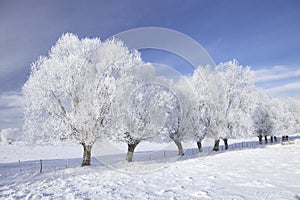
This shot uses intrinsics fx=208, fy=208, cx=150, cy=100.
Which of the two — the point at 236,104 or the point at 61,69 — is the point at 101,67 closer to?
the point at 61,69

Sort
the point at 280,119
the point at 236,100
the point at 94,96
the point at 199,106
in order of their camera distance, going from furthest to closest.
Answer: the point at 280,119
the point at 236,100
the point at 199,106
the point at 94,96

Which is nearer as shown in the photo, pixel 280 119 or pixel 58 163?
pixel 58 163

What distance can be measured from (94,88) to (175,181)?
9.76 m

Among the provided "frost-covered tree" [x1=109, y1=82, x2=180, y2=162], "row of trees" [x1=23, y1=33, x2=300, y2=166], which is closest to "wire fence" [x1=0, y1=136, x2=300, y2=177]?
"row of trees" [x1=23, y1=33, x2=300, y2=166]

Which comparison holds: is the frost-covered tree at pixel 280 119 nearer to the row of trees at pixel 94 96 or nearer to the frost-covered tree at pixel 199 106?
the frost-covered tree at pixel 199 106

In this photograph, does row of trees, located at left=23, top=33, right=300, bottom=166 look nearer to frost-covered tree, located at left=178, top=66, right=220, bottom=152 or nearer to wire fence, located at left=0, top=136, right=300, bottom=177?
frost-covered tree, located at left=178, top=66, right=220, bottom=152

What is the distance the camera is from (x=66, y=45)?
17469 mm

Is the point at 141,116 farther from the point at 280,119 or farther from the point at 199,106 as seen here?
the point at 280,119

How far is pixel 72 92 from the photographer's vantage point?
16.9 metres

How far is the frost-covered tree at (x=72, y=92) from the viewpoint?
52.2 feet

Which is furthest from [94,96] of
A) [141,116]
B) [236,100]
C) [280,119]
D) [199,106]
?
[280,119]

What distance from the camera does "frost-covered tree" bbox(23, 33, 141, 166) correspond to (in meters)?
15.9

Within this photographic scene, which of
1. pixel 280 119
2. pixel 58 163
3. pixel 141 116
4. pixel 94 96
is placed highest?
pixel 94 96

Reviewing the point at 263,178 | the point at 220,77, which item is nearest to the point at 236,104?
the point at 220,77
